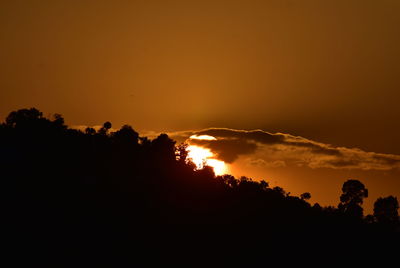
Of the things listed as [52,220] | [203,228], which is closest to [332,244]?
[203,228]

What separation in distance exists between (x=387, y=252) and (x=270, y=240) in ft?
105

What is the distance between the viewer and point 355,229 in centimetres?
18962

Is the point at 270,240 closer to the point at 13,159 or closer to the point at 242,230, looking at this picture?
the point at 242,230

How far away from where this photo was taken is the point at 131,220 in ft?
507

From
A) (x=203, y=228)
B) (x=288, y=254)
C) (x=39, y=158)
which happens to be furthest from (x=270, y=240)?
(x=39, y=158)

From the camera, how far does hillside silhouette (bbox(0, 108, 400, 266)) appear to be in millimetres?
136875

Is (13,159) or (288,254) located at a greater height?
(13,159)

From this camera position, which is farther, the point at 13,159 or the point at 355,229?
the point at 355,229

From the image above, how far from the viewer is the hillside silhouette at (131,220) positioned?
5389 inches

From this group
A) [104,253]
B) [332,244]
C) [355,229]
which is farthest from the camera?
[355,229]

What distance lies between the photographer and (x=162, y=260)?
142250mm

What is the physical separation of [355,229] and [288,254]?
33.8 m

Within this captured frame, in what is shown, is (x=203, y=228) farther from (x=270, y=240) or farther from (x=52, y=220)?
(x=52, y=220)

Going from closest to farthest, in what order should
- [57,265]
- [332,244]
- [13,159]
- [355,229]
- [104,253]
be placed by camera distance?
1. [57,265]
2. [104,253]
3. [13,159]
4. [332,244]
5. [355,229]
